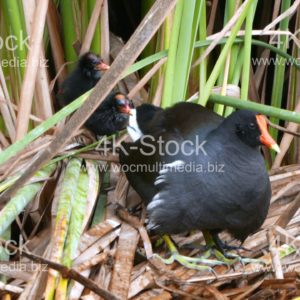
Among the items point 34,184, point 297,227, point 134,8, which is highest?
point 134,8

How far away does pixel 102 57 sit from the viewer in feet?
9.40

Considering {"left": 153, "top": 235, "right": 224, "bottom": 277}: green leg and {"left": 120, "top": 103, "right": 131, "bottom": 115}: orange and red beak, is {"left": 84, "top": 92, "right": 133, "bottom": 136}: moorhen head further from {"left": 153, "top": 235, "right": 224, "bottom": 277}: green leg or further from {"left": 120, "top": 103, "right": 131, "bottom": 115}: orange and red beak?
{"left": 153, "top": 235, "right": 224, "bottom": 277}: green leg

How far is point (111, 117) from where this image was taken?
2.74m

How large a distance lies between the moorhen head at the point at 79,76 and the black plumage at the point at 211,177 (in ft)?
2.33

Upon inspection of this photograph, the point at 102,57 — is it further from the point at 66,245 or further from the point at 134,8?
the point at 66,245

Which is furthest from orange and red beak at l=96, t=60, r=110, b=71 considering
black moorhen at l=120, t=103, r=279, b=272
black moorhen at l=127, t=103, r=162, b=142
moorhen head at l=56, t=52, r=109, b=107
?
black moorhen at l=120, t=103, r=279, b=272

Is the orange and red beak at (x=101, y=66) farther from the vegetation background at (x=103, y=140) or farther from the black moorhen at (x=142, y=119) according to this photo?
the black moorhen at (x=142, y=119)

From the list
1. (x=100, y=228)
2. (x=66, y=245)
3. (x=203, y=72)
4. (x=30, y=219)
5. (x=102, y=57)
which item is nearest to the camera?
(x=66, y=245)

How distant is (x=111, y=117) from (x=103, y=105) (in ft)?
0.32

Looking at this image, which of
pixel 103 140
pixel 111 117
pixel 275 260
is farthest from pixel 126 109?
pixel 275 260

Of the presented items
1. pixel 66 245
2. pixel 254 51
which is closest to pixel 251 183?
pixel 66 245

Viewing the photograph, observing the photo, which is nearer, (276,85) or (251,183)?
(251,183)

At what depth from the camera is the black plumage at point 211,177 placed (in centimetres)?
197

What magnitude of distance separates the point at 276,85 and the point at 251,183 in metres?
0.81
